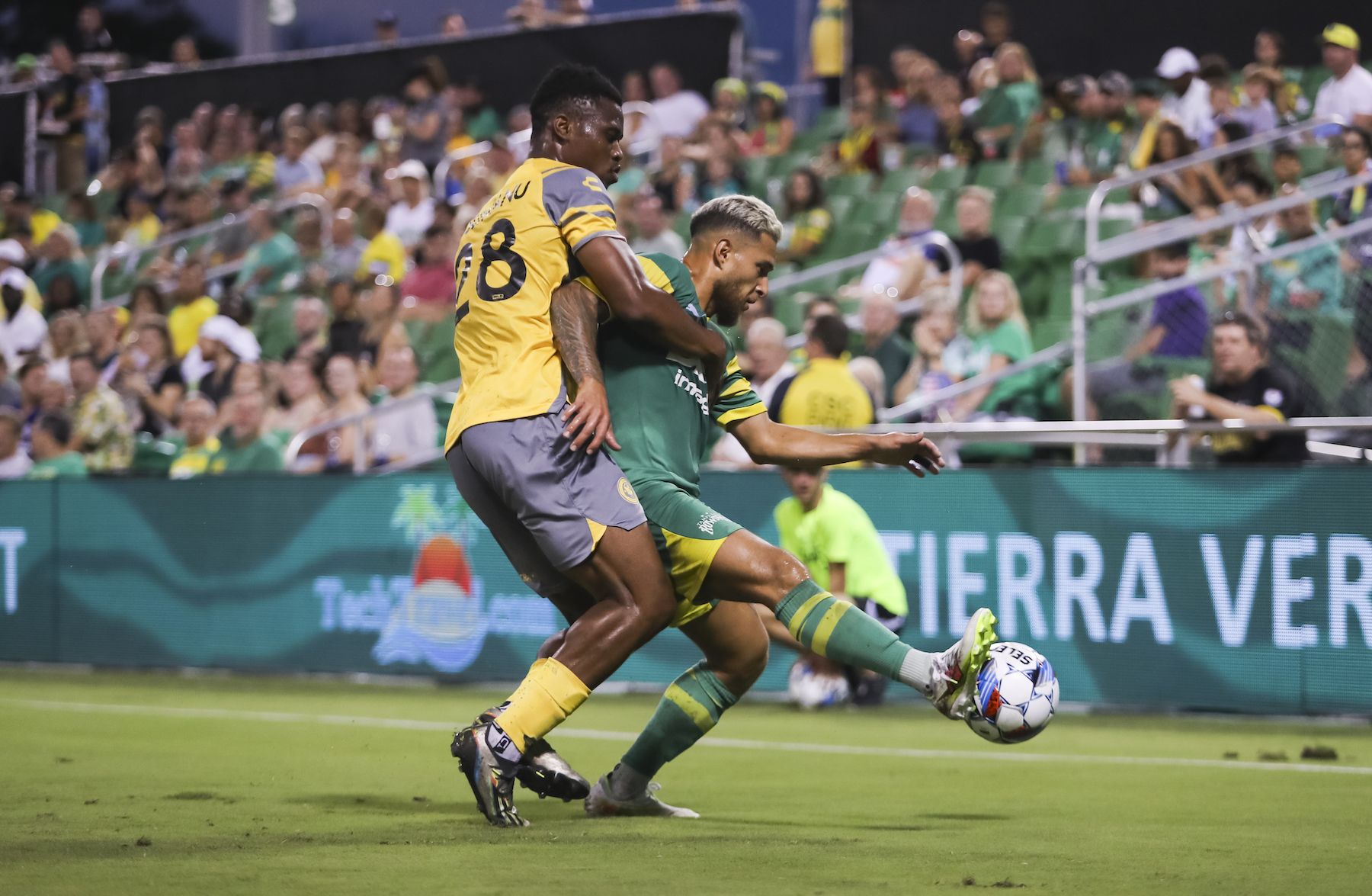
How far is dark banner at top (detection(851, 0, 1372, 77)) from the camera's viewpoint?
16.1m

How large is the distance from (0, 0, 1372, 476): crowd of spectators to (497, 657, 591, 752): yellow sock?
503 centimetres

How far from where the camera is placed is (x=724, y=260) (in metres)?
5.47

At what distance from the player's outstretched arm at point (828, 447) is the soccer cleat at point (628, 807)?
1183 mm

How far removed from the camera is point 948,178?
14820mm

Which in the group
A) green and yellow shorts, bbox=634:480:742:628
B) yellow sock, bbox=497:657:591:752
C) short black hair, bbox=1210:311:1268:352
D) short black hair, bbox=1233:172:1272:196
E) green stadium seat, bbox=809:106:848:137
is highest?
green stadium seat, bbox=809:106:848:137

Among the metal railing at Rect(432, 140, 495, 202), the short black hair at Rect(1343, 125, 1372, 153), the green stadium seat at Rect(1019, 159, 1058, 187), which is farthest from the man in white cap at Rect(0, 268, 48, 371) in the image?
the short black hair at Rect(1343, 125, 1372, 153)

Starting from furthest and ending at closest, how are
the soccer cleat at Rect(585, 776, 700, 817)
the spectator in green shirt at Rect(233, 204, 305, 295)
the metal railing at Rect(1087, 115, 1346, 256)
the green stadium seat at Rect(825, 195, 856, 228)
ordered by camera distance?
1. the spectator in green shirt at Rect(233, 204, 305, 295)
2. the green stadium seat at Rect(825, 195, 856, 228)
3. the metal railing at Rect(1087, 115, 1346, 256)
4. the soccer cleat at Rect(585, 776, 700, 817)

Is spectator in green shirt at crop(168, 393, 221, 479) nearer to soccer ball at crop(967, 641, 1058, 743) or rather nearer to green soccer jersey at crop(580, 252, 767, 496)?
green soccer jersey at crop(580, 252, 767, 496)

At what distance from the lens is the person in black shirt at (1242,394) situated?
923 centimetres

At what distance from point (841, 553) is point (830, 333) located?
1414 millimetres

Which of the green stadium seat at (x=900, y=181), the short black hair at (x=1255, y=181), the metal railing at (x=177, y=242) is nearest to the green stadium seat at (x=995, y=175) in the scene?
the green stadium seat at (x=900, y=181)

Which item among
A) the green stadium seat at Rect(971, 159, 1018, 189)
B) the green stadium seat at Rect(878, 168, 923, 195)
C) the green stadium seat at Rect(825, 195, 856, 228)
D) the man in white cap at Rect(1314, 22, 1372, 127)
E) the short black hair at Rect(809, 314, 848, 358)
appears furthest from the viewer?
the green stadium seat at Rect(878, 168, 923, 195)

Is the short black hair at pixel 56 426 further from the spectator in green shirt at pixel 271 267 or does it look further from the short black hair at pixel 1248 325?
the short black hair at pixel 1248 325

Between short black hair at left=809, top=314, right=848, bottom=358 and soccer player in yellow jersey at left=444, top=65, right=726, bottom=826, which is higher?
short black hair at left=809, top=314, right=848, bottom=358
